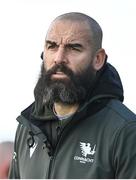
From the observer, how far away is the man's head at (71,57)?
3.61m

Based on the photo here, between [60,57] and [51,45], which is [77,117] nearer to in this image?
[60,57]

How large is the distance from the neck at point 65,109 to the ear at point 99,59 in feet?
1.00

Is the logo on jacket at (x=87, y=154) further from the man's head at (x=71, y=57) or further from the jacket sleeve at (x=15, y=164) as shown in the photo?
the jacket sleeve at (x=15, y=164)

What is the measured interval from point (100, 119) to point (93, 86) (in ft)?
0.85

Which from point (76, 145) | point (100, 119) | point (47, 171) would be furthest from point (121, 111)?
point (47, 171)

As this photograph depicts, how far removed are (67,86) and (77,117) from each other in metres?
0.24

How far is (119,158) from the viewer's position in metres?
3.35

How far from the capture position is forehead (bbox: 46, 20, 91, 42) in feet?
12.0

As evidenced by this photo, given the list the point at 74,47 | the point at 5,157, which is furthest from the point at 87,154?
the point at 5,157

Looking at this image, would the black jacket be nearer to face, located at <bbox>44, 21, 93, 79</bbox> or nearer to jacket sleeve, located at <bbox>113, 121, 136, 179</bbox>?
jacket sleeve, located at <bbox>113, 121, 136, 179</bbox>

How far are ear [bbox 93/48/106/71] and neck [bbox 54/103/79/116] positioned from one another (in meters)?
0.31

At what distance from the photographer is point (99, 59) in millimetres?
3764

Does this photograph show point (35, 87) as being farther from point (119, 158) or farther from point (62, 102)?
point (119, 158)

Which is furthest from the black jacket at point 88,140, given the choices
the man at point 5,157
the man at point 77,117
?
the man at point 5,157
